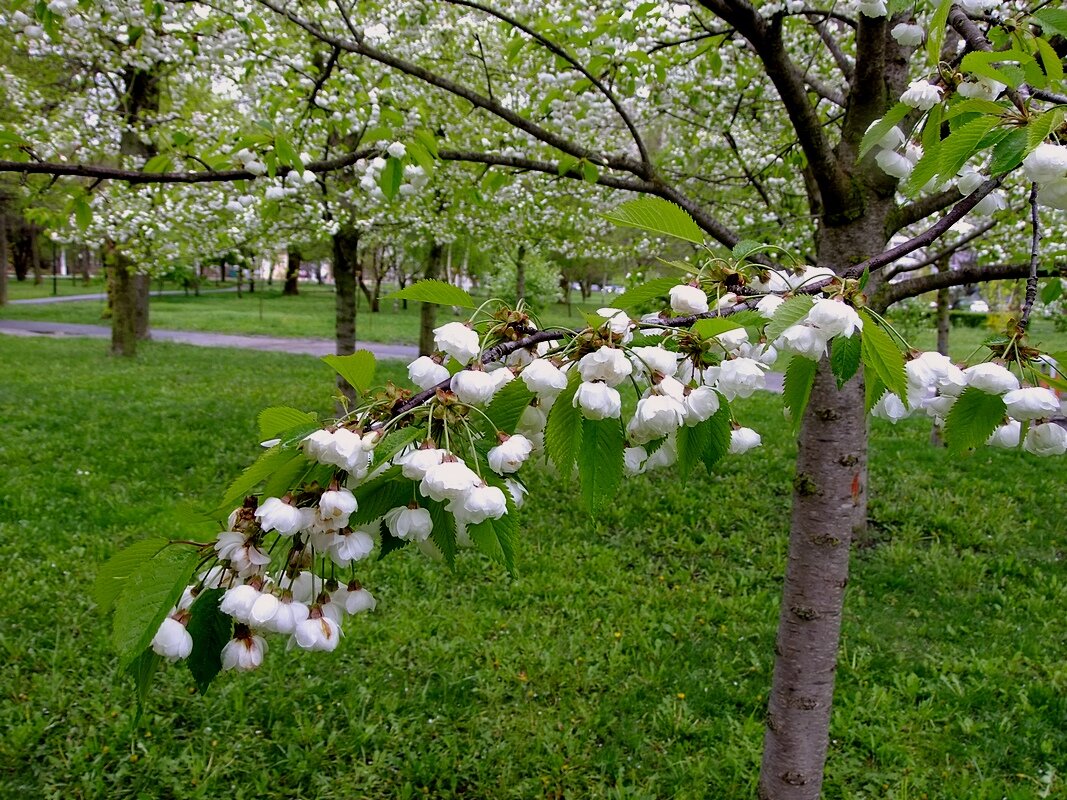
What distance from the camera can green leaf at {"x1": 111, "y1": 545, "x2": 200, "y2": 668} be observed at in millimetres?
890

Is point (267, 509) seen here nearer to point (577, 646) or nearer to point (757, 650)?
point (577, 646)

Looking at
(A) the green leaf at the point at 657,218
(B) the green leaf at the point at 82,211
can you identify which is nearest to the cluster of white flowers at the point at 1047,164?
(A) the green leaf at the point at 657,218

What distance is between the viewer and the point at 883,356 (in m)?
0.93

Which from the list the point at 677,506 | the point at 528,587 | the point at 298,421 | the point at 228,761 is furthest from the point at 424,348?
the point at 298,421

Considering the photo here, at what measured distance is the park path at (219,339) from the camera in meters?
17.2

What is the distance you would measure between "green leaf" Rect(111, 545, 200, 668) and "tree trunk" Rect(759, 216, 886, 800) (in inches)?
70.4

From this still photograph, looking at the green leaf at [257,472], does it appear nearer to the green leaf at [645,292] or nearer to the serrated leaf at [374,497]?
the serrated leaf at [374,497]

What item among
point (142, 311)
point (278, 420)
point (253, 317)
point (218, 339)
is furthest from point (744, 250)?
point (253, 317)

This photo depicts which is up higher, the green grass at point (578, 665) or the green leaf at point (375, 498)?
the green leaf at point (375, 498)

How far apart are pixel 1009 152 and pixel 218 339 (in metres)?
20.5

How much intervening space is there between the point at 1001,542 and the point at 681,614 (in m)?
2.89

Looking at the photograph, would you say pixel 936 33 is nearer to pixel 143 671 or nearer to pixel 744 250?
pixel 744 250

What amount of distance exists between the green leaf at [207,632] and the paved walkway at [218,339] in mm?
14901

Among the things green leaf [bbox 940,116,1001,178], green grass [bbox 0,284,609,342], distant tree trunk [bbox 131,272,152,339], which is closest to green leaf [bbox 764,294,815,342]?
green leaf [bbox 940,116,1001,178]
